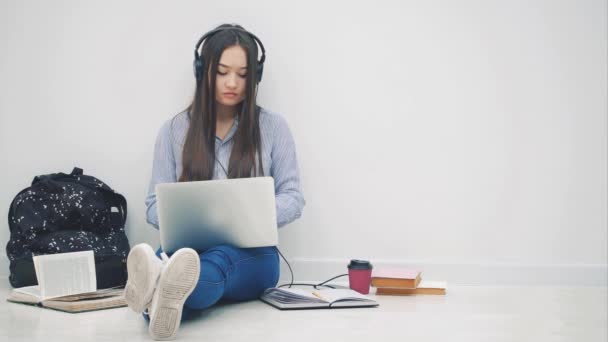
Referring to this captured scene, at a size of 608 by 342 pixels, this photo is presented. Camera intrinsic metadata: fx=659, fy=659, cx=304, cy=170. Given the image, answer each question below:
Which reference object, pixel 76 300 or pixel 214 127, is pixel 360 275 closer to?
pixel 214 127

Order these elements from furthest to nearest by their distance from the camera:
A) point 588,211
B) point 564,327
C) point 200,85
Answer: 1. point 588,211
2. point 200,85
3. point 564,327

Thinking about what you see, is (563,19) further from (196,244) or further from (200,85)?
(196,244)

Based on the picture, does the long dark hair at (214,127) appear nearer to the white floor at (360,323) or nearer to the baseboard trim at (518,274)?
the white floor at (360,323)

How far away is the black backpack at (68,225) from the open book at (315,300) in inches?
29.2

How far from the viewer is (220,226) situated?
2.08 metres

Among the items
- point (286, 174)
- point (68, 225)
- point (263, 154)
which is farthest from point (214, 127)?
point (68, 225)

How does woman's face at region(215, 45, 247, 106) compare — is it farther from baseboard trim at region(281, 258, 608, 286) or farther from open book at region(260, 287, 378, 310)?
baseboard trim at region(281, 258, 608, 286)

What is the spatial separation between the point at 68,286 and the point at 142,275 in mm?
700

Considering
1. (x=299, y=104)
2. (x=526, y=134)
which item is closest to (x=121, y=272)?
(x=299, y=104)

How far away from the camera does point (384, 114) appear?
9.98 feet

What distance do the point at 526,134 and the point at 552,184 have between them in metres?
0.25

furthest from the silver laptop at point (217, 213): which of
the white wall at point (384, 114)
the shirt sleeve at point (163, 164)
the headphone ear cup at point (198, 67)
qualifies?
the white wall at point (384, 114)

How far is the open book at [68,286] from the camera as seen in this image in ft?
7.32

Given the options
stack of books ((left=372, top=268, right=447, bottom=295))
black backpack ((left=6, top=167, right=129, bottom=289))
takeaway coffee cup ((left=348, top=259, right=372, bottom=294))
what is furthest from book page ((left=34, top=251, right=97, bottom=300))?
stack of books ((left=372, top=268, right=447, bottom=295))
